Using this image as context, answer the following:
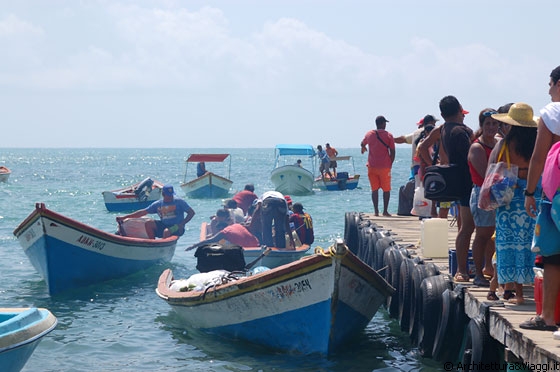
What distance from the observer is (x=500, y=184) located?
21.9ft

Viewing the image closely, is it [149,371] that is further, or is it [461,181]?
[149,371]

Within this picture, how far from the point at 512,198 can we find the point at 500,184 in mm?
173

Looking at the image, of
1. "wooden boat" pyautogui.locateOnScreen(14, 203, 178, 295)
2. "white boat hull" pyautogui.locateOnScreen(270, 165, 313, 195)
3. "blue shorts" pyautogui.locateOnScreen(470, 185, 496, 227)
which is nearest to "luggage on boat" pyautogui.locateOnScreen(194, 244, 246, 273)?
"wooden boat" pyautogui.locateOnScreen(14, 203, 178, 295)

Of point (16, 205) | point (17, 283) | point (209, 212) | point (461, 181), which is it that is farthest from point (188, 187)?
point (461, 181)

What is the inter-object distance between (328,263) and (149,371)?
277 cm

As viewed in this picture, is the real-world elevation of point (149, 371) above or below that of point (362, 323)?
below

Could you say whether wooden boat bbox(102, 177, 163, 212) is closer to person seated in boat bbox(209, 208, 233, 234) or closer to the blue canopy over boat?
the blue canopy over boat

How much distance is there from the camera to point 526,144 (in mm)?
6695

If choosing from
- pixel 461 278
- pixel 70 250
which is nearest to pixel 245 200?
pixel 70 250

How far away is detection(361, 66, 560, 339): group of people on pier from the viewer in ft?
19.3

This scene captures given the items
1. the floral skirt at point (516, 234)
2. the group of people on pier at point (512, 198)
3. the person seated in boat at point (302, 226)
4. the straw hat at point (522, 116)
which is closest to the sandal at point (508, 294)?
the group of people on pier at point (512, 198)

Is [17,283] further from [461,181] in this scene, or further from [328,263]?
[461,181]

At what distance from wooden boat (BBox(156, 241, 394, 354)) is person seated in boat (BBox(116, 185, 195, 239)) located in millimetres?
6100

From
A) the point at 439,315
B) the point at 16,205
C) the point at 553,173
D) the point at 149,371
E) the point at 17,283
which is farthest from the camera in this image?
the point at 16,205
